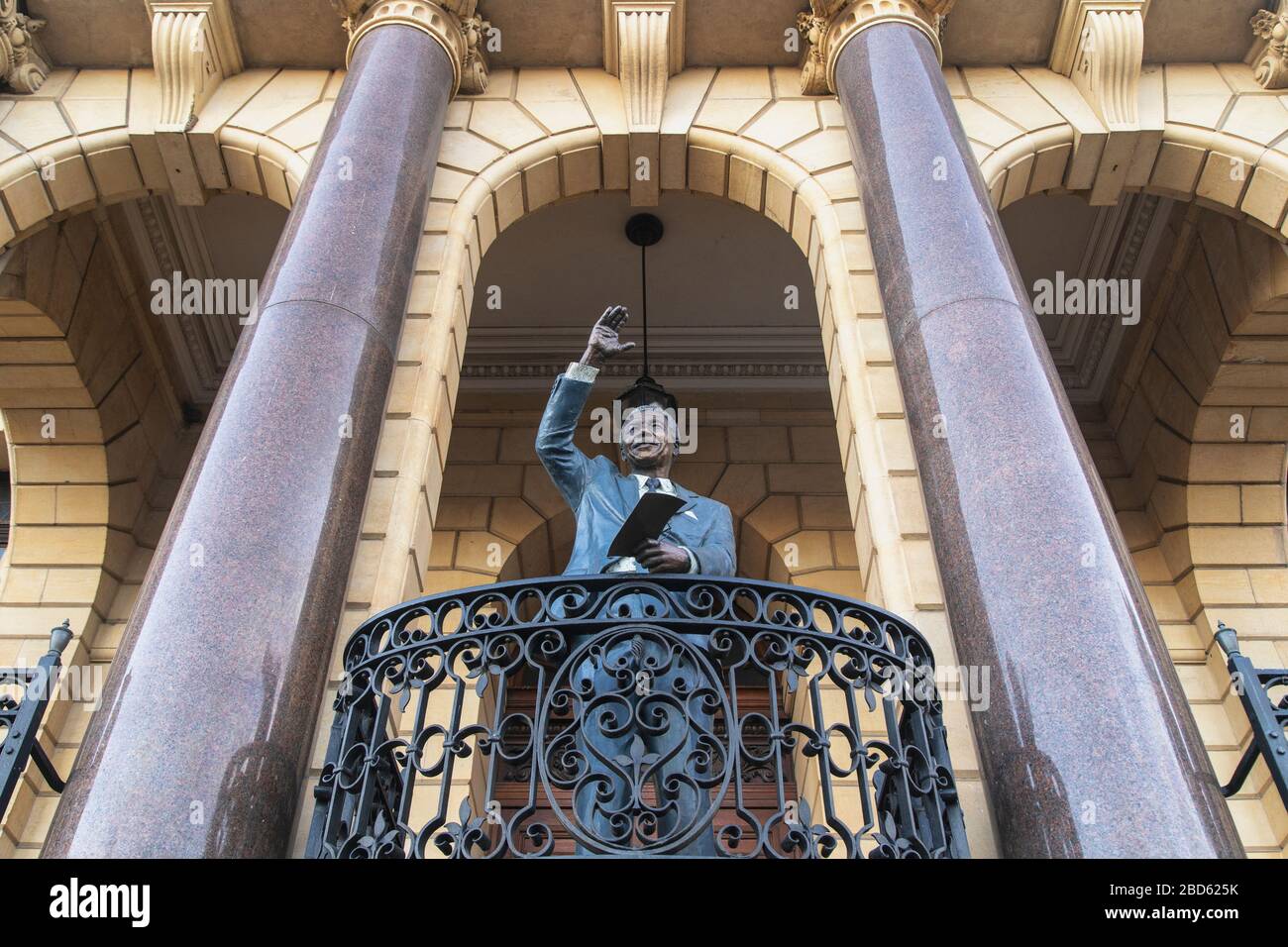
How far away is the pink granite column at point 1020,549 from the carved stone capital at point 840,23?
99cm

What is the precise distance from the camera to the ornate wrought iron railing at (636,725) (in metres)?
4.28

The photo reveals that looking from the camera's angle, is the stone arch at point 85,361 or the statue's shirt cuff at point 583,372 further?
the stone arch at point 85,361

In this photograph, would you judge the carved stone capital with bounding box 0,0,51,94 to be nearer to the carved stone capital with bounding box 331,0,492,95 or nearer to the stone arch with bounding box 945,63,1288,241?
the carved stone capital with bounding box 331,0,492,95

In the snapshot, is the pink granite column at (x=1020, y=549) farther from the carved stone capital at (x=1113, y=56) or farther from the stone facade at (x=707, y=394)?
the carved stone capital at (x=1113, y=56)

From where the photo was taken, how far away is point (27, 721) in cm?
497

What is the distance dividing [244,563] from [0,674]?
138 cm

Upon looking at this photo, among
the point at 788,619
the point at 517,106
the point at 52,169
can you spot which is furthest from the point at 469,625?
the point at 52,169

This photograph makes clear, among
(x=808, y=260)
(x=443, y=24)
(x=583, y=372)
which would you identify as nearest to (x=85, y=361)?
(x=443, y=24)

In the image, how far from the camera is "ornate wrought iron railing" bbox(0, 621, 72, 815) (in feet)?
15.5

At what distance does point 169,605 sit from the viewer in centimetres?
474

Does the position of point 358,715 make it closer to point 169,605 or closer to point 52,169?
point 169,605

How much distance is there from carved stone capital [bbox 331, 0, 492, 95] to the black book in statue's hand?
4580 millimetres

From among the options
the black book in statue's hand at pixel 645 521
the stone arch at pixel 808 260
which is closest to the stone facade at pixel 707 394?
the stone arch at pixel 808 260

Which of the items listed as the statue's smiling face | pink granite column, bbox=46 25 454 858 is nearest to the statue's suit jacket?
the statue's smiling face
